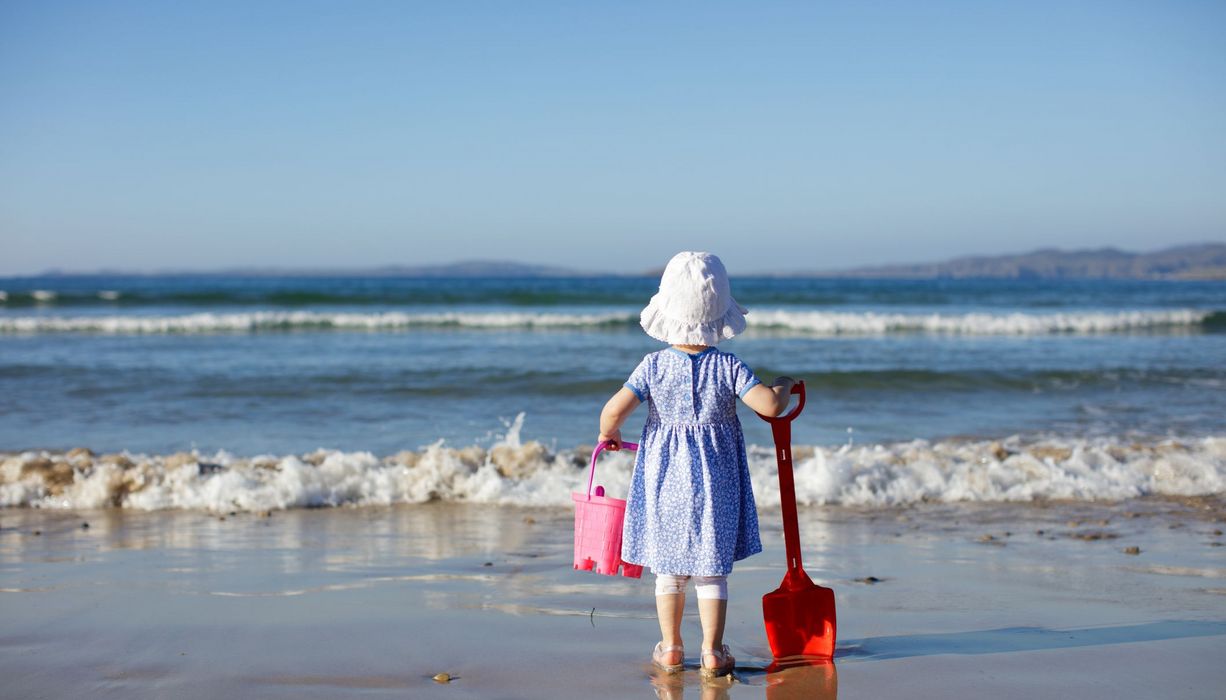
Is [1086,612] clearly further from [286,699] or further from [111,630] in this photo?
[111,630]

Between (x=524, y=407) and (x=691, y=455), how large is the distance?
24.9 ft

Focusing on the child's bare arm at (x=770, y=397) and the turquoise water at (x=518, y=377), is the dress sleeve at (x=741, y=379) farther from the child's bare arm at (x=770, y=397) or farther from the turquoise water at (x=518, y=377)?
the turquoise water at (x=518, y=377)

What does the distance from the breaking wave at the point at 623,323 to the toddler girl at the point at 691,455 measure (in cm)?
1834

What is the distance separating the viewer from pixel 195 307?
30.8 m

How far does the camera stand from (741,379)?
→ 324 centimetres

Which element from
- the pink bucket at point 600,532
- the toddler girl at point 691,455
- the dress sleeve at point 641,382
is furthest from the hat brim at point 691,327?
the pink bucket at point 600,532

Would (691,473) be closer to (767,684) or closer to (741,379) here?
(741,379)

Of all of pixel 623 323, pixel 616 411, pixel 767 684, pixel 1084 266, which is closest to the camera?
pixel 767 684

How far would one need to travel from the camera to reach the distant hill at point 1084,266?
52625 mm

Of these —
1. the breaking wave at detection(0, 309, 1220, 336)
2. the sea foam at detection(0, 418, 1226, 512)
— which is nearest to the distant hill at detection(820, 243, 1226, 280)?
the breaking wave at detection(0, 309, 1220, 336)

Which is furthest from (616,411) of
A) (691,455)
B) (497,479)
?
(497,479)

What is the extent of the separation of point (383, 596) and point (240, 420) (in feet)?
20.4

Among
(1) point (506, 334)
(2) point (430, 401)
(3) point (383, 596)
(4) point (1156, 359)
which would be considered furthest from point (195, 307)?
(3) point (383, 596)

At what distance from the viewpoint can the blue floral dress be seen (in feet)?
10.5
